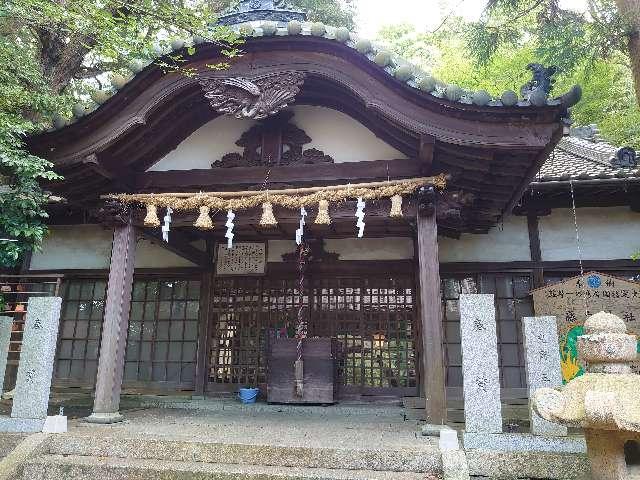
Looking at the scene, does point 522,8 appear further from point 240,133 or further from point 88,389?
point 88,389

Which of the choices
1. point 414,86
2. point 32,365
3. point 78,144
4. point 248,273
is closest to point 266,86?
point 414,86

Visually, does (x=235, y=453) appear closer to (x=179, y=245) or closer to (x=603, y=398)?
(x=603, y=398)

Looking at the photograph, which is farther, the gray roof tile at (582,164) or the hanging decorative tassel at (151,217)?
the gray roof tile at (582,164)

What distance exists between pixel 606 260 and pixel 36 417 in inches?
364

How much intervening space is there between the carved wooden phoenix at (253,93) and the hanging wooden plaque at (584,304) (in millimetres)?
5536

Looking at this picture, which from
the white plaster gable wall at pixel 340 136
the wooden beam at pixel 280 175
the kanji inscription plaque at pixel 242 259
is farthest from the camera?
the kanji inscription plaque at pixel 242 259

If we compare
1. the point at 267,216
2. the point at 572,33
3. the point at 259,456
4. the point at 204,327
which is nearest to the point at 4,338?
the point at 204,327

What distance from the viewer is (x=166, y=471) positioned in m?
4.79

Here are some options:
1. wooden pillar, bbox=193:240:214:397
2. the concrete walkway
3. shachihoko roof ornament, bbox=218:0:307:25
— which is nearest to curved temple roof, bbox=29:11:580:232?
shachihoko roof ornament, bbox=218:0:307:25

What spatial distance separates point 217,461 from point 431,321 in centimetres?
295

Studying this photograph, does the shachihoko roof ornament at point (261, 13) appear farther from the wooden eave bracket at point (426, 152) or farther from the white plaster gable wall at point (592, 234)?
the white plaster gable wall at point (592, 234)

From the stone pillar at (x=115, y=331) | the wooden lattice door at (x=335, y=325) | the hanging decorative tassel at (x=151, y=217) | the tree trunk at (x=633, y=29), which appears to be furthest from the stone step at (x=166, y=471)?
the tree trunk at (x=633, y=29)

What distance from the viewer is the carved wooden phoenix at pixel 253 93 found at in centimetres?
625

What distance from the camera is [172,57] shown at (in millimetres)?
6305
